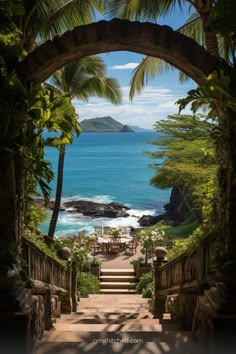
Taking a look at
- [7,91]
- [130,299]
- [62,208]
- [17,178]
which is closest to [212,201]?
[17,178]

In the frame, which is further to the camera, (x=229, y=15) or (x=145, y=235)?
(x=145, y=235)

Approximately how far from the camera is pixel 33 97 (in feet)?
14.2

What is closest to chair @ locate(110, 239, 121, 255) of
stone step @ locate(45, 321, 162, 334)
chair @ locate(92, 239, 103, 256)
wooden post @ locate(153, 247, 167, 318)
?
chair @ locate(92, 239, 103, 256)

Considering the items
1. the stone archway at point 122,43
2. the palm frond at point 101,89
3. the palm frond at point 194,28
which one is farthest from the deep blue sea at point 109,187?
the stone archway at point 122,43

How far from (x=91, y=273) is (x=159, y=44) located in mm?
10845

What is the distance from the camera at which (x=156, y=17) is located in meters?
9.95

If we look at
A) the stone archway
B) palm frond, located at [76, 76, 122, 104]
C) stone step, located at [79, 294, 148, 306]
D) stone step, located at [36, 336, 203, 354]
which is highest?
palm frond, located at [76, 76, 122, 104]

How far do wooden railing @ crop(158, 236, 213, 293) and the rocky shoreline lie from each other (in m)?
28.6

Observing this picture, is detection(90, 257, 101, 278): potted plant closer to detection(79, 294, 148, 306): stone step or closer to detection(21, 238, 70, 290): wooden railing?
detection(79, 294, 148, 306): stone step

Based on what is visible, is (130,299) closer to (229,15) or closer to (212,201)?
(212,201)

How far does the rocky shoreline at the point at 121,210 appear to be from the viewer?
37.9 meters

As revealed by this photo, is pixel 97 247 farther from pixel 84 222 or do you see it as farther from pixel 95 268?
pixel 84 222

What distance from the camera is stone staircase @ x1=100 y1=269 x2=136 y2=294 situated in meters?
14.0

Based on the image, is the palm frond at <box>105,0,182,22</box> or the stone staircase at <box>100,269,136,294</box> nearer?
the palm frond at <box>105,0,182,22</box>
